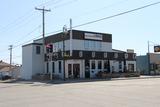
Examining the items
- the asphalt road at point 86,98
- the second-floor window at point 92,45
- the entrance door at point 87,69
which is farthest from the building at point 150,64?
the asphalt road at point 86,98

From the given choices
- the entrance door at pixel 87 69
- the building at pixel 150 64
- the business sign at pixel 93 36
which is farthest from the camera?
the building at pixel 150 64

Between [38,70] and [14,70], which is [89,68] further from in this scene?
[14,70]

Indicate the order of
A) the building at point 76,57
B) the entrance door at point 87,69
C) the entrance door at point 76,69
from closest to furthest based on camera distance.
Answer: the building at point 76,57, the entrance door at point 76,69, the entrance door at point 87,69

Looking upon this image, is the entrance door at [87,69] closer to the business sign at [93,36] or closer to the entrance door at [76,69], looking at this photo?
the entrance door at [76,69]

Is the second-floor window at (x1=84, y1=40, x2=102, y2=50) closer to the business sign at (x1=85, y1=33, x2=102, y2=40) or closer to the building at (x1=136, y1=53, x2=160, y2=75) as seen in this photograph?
the business sign at (x1=85, y1=33, x2=102, y2=40)

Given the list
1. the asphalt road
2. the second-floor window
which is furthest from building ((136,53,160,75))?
the asphalt road

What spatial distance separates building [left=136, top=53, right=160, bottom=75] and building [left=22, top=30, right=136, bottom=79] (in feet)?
45.4

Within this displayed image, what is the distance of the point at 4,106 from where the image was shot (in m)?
16.5

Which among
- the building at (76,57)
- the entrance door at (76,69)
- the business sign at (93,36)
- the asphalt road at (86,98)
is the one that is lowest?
the asphalt road at (86,98)

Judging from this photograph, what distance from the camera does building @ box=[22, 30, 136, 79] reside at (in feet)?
182

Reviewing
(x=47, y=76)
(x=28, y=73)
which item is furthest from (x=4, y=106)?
(x=28, y=73)

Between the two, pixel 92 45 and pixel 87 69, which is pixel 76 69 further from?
pixel 92 45

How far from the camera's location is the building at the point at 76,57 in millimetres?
55344

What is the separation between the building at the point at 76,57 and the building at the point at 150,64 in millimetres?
13831
